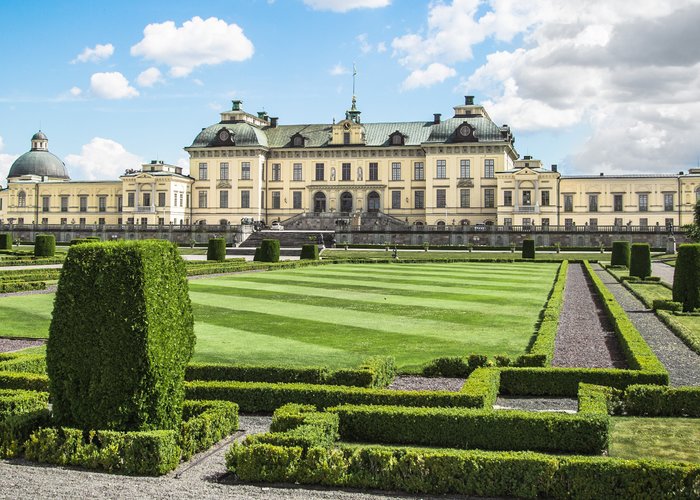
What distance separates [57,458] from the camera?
7828mm

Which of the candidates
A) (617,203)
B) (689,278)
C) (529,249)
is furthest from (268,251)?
(617,203)

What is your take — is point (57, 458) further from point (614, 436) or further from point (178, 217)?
point (178, 217)

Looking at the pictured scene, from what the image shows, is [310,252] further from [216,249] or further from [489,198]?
[489,198]

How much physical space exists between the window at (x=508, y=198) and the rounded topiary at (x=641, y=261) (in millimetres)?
37199

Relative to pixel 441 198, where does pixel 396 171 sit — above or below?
above

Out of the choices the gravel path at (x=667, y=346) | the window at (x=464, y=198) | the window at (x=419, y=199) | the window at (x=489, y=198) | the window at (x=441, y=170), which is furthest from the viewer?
the window at (x=419, y=199)

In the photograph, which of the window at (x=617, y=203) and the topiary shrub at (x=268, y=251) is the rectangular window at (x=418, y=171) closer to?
the window at (x=617, y=203)

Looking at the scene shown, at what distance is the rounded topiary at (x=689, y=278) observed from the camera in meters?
19.9

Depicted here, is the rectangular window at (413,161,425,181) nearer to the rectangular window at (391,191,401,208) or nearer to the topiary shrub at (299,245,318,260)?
the rectangular window at (391,191,401,208)

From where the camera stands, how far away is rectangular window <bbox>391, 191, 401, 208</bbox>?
73312mm

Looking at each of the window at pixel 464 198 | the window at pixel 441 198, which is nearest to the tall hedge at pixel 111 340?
the window at pixel 464 198

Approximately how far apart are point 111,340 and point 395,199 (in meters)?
66.1

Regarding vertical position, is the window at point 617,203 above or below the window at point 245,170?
below

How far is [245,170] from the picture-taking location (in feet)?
246
